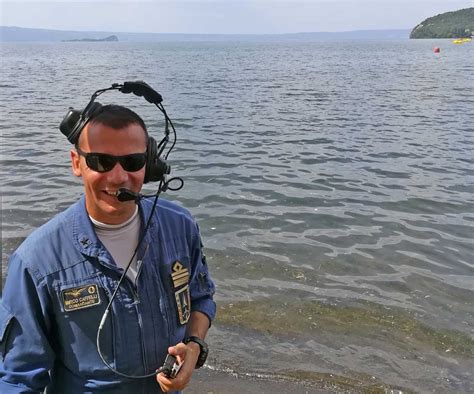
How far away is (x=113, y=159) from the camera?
260 cm

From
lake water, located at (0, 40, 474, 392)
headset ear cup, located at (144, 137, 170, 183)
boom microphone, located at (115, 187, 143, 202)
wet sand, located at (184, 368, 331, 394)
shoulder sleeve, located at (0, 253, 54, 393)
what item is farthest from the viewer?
lake water, located at (0, 40, 474, 392)

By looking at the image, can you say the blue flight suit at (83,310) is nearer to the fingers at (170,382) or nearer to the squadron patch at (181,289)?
the squadron patch at (181,289)

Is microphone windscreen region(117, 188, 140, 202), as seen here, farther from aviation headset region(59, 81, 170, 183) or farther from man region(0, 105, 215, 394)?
aviation headset region(59, 81, 170, 183)

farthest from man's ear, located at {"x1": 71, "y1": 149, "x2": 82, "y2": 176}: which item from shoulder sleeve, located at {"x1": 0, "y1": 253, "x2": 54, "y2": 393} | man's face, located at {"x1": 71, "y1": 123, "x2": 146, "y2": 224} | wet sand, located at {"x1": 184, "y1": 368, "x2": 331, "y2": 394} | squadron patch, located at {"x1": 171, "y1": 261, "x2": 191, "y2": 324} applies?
wet sand, located at {"x1": 184, "y1": 368, "x2": 331, "y2": 394}

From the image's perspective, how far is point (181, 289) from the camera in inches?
112

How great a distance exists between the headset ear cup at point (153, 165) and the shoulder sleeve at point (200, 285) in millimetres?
408

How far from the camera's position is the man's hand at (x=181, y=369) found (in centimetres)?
261

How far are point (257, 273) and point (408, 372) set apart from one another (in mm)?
3266

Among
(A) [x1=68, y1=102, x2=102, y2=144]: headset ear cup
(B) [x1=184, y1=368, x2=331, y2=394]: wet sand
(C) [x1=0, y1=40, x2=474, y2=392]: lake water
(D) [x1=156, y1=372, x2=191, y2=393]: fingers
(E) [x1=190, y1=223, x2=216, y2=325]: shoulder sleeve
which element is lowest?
(C) [x1=0, y1=40, x2=474, y2=392]: lake water

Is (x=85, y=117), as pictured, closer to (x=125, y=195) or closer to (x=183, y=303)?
(x=125, y=195)

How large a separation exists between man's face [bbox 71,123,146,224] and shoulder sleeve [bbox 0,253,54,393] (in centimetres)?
46

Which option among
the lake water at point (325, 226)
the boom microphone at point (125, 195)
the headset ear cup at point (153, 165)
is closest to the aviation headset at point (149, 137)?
the headset ear cup at point (153, 165)

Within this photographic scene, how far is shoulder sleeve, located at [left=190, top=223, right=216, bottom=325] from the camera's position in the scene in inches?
121

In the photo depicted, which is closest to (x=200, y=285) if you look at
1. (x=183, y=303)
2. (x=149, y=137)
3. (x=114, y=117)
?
(x=183, y=303)
